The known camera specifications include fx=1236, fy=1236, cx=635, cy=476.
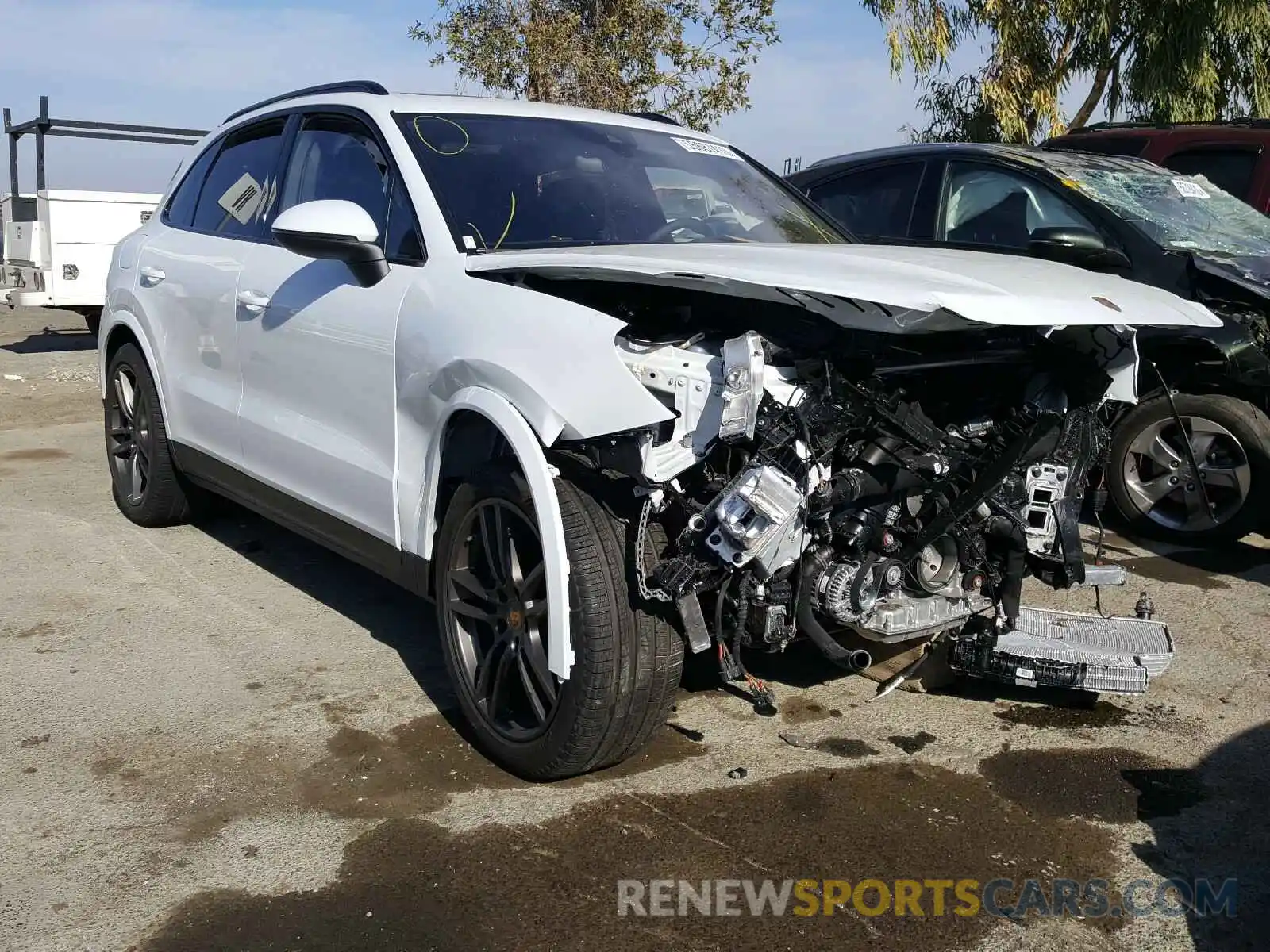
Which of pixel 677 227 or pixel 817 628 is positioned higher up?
pixel 677 227

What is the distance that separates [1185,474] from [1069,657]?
7.65ft

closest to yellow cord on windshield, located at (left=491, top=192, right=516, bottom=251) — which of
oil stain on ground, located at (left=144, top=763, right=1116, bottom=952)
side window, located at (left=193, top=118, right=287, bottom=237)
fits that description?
side window, located at (left=193, top=118, right=287, bottom=237)

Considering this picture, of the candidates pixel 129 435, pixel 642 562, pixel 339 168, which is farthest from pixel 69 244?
pixel 642 562

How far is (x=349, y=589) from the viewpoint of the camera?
5289 mm

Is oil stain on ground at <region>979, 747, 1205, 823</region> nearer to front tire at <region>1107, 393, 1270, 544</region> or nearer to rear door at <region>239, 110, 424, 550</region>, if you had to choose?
rear door at <region>239, 110, 424, 550</region>

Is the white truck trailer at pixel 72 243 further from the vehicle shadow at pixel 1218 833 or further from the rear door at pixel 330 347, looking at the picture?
the vehicle shadow at pixel 1218 833

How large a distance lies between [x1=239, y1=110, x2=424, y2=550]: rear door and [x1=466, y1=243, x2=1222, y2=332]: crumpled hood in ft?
1.61

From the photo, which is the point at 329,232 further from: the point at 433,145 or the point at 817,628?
the point at 817,628

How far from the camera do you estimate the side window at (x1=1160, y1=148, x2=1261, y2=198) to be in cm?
749

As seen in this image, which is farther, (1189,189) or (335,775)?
(1189,189)

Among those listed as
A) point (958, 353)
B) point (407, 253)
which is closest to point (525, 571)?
point (407, 253)

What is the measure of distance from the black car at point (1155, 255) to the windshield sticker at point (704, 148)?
128cm

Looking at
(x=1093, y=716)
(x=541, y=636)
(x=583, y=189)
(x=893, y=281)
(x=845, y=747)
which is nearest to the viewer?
(x=893, y=281)

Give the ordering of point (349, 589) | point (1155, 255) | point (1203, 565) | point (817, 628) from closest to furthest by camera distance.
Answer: point (817, 628) < point (349, 589) < point (1203, 565) < point (1155, 255)
